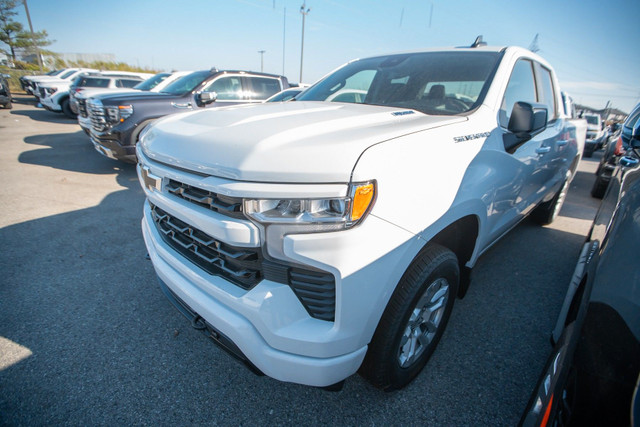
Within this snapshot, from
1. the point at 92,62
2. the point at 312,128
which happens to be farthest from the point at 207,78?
the point at 92,62

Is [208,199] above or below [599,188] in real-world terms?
above

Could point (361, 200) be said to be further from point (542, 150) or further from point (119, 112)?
point (119, 112)

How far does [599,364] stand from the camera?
0.79 meters

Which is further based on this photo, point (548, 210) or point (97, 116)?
point (97, 116)

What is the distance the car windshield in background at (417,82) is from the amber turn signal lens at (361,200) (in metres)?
1.13

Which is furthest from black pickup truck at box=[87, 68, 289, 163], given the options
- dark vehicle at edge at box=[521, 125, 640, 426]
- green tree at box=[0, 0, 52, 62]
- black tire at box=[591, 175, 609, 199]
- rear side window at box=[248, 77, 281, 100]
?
green tree at box=[0, 0, 52, 62]

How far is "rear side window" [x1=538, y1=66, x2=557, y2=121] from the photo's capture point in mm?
2924

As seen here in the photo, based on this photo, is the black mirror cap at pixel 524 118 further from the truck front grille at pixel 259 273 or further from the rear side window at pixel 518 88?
the truck front grille at pixel 259 273

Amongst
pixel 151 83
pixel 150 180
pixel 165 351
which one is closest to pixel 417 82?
pixel 150 180

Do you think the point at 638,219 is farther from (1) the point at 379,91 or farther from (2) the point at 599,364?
(1) the point at 379,91

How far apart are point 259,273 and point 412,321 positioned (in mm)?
857

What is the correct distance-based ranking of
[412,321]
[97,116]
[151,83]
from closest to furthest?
[412,321], [97,116], [151,83]

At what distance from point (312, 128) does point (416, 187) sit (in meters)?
0.53

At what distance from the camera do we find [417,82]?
235 cm
